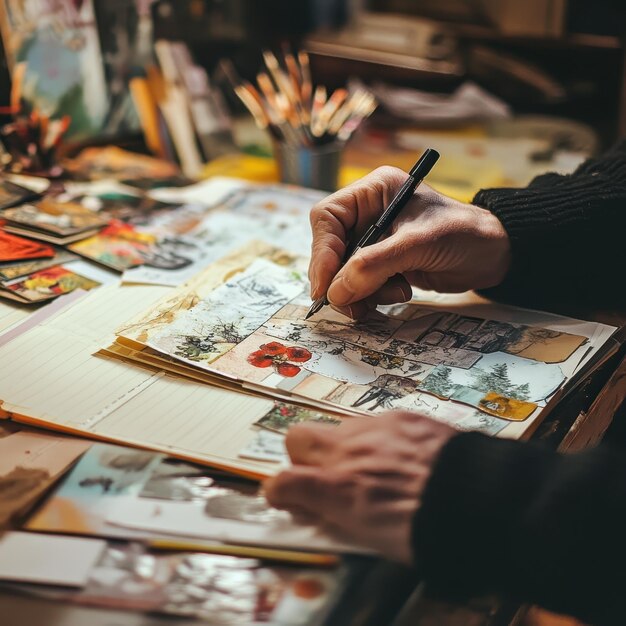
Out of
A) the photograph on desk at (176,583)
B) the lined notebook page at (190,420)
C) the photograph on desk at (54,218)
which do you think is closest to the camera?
the photograph on desk at (176,583)

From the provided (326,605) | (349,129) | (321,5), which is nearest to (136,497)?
(326,605)

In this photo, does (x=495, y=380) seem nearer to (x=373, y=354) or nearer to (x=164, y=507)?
(x=373, y=354)

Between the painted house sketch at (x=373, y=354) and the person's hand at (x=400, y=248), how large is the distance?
4 centimetres

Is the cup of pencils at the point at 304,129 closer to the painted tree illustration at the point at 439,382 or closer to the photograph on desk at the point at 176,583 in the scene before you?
the painted tree illustration at the point at 439,382

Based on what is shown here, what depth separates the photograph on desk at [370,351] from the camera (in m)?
0.78

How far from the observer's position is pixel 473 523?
60cm

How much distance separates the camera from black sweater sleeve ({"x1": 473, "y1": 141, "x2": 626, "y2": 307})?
0.99 m

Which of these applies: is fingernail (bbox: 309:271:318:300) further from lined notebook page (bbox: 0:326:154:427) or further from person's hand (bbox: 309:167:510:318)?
lined notebook page (bbox: 0:326:154:427)

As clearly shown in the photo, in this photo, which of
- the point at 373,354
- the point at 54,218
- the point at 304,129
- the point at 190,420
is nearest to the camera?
the point at 190,420

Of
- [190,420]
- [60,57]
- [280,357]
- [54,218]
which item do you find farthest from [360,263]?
[60,57]

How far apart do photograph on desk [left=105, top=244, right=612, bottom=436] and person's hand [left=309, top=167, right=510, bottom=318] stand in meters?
0.04

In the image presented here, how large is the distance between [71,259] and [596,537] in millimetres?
766

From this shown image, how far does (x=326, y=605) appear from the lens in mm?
563

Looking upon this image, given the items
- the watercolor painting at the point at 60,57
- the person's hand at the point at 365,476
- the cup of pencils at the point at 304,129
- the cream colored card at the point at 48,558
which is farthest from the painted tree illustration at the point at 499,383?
the watercolor painting at the point at 60,57
